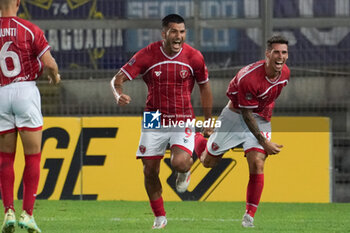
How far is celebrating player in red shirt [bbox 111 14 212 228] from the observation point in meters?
8.12

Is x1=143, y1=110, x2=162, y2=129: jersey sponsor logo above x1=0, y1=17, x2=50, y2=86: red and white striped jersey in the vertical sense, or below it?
below

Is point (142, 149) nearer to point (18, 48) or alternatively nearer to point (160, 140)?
point (160, 140)

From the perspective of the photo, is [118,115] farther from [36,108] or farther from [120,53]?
[36,108]

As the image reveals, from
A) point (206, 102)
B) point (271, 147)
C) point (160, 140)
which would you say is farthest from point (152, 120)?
point (271, 147)

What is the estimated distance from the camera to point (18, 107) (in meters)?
6.89

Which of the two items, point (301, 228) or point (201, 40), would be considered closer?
point (301, 228)

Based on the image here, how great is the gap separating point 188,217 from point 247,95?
59.8 inches

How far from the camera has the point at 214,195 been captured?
11094 millimetres

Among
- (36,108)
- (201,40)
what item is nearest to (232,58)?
(201,40)

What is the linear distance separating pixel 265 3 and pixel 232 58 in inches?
28.7

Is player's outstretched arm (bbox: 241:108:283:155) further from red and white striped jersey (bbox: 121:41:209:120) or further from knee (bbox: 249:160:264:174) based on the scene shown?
red and white striped jersey (bbox: 121:41:209:120)

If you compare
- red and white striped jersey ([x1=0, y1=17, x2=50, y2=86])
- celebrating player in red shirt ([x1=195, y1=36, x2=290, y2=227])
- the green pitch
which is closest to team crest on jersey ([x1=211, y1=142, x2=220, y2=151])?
celebrating player in red shirt ([x1=195, y1=36, x2=290, y2=227])

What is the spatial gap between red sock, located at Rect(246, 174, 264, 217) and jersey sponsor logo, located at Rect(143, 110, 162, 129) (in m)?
0.90

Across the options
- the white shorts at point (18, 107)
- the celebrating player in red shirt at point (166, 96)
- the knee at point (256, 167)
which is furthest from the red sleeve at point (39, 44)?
the knee at point (256, 167)
